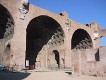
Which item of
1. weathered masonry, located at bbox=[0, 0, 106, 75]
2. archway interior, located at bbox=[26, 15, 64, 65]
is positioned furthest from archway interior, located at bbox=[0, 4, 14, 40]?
archway interior, located at bbox=[26, 15, 64, 65]

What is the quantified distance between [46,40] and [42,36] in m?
0.89

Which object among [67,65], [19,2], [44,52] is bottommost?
[67,65]

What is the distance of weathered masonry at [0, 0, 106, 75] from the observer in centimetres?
→ 1650

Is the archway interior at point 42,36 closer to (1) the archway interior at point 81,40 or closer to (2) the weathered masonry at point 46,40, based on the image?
(2) the weathered masonry at point 46,40

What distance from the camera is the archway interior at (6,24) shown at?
1963 cm

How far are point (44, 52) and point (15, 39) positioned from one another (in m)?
9.23

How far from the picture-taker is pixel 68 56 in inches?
1017

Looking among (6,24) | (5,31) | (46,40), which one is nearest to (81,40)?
(46,40)

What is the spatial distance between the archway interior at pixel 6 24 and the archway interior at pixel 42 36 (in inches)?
160

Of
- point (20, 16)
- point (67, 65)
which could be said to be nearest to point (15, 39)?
point (20, 16)

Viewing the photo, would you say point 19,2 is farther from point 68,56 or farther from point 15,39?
point 68,56

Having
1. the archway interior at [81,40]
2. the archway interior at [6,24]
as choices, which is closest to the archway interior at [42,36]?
the archway interior at [6,24]

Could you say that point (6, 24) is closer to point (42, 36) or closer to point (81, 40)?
point (42, 36)

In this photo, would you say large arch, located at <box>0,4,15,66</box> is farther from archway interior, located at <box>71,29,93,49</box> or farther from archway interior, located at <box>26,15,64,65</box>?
archway interior, located at <box>71,29,93,49</box>
